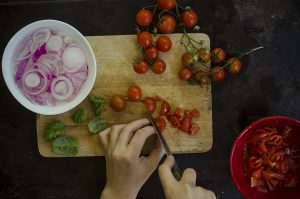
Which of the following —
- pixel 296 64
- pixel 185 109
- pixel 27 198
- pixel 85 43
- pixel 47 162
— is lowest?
pixel 27 198

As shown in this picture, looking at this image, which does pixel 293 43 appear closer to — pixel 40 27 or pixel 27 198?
pixel 40 27

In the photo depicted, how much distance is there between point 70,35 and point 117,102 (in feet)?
1.02

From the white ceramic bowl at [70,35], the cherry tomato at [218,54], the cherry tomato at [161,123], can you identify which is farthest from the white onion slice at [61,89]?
the cherry tomato at [218,54]

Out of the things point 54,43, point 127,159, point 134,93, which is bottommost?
point 127,159

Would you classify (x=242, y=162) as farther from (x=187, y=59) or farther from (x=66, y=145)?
(x=66, y=145)

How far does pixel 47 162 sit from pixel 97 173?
22cm

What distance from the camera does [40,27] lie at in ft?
5.04

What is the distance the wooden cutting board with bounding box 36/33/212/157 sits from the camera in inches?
65.2

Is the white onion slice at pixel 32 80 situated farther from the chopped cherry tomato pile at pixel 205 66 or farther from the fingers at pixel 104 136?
the chopped cherry tomato pile at pixel 205 66

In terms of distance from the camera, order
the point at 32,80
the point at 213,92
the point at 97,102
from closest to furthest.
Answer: the point at 32,80, the point at 97,102, the point at 213,92

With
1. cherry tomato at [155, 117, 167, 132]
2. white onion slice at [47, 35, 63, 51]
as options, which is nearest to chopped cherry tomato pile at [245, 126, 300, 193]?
cherry tomato at [155, 117, 167, 132]

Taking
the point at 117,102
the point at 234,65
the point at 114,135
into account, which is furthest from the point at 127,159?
the point at 234,65

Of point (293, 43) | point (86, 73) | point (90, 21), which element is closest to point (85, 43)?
point (86, 73)

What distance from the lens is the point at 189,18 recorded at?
1640mm
